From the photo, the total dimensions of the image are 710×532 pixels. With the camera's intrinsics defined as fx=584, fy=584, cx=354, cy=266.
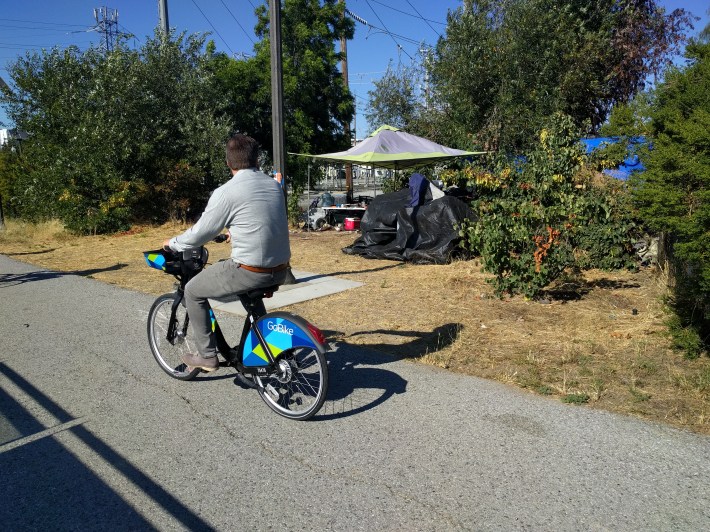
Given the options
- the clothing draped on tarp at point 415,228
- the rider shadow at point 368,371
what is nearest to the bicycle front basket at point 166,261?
the rider shadow at point 368,371

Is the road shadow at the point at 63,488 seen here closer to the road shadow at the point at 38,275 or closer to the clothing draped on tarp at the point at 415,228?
the road shadow at the point at 38,275

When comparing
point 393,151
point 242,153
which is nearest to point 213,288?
point 242,153

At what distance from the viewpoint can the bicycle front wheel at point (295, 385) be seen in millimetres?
4160

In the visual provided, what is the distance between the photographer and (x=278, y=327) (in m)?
4.10

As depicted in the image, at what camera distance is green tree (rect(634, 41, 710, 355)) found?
13.9ft

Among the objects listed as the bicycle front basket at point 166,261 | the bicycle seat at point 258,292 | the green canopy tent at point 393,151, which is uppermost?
the green canopy tent at point 393,151

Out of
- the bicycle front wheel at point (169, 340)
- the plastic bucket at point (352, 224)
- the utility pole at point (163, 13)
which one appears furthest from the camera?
the utility pole at point (163, 13)

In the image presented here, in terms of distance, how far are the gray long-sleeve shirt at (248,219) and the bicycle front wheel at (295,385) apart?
0.70 meters

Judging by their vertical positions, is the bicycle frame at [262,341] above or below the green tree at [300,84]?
below

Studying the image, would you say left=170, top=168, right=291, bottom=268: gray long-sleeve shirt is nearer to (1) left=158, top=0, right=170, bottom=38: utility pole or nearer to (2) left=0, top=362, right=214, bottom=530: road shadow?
(2) left=0, top=362, right=214, bottom=530: road shadow

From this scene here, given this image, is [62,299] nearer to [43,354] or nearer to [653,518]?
[43,354]

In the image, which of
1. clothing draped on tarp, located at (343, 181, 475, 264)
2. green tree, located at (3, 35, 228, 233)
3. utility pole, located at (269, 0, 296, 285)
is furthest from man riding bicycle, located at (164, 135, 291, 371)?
→ green tree, located at (3, 35, 228, 233)

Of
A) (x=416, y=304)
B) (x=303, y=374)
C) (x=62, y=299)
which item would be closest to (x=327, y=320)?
(x=416, y=304)

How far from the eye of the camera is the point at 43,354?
5.85 m
